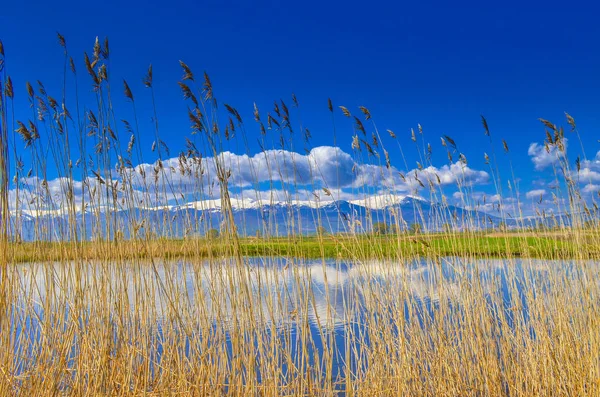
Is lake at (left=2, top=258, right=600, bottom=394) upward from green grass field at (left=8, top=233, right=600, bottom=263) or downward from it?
downward

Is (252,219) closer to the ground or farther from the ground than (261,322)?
farther from the ground

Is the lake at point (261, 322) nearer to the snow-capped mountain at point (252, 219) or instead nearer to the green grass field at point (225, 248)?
the green grass field at point (225, 248)

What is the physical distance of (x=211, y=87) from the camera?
2.54m

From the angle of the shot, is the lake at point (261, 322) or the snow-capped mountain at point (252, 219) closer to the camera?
the lake at point (261, 322)

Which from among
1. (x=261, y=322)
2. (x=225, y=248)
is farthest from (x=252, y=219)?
(x=261, y=322)

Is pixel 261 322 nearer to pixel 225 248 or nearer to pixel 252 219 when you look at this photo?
pixel 225 248

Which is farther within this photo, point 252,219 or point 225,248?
point 252,219

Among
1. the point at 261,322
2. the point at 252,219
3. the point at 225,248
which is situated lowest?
the point at 261,322

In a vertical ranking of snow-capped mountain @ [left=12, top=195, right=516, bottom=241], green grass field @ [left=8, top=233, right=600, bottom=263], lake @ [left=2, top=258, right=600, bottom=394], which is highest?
snow-capped mountain @ [left=12, top=195, right=516, bottom=241]

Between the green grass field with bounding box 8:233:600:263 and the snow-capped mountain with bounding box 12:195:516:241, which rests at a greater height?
the snow-capped mountain with bounding box 12:195:516:241

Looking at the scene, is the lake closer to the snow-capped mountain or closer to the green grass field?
the green grass field

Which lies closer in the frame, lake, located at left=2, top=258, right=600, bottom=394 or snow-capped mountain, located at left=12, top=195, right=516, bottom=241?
lake, located at left=2, top=258, right=600, bottom=394

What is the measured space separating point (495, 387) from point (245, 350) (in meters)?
1.91

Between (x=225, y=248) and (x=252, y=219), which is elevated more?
(x=252, y=219)
